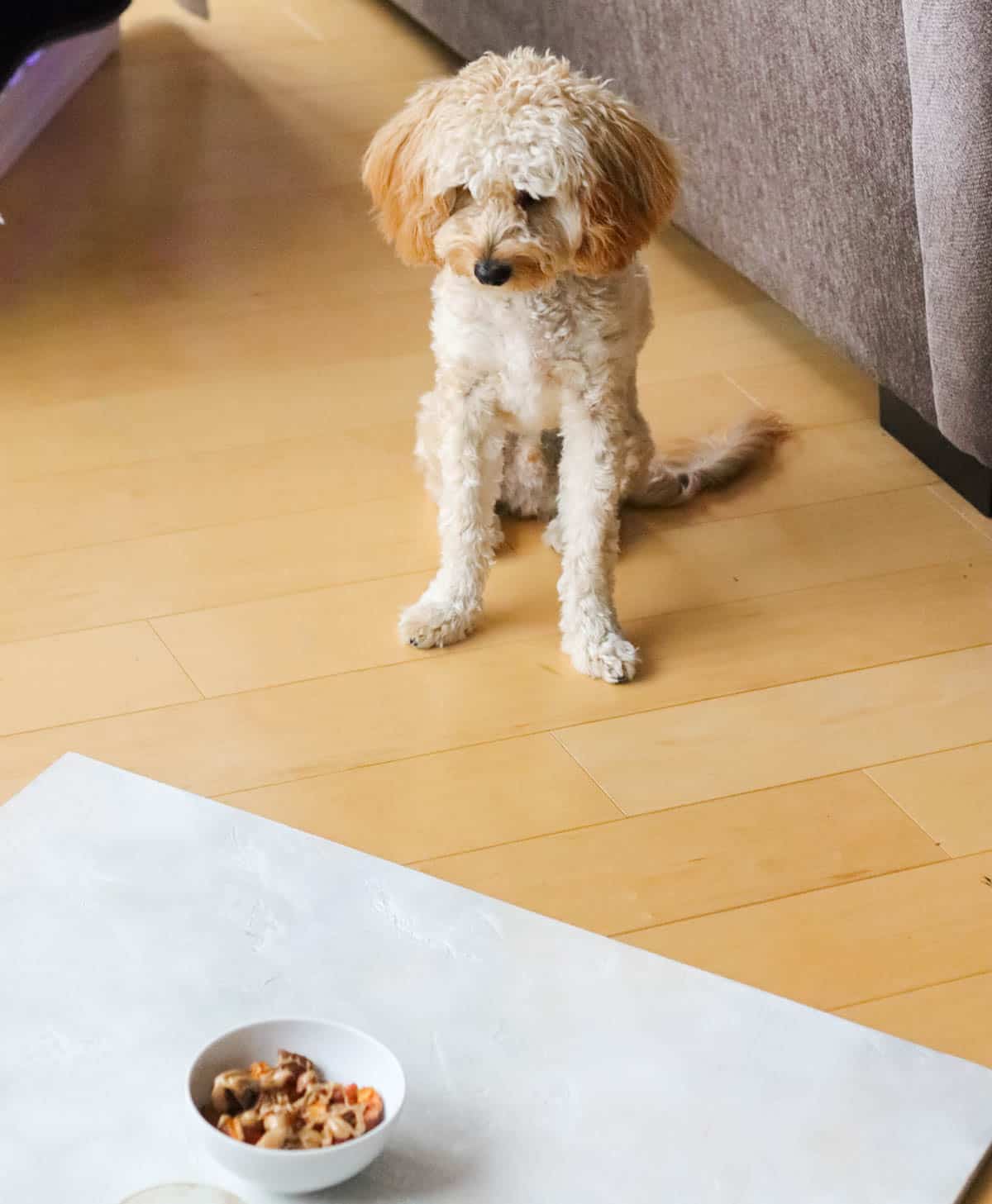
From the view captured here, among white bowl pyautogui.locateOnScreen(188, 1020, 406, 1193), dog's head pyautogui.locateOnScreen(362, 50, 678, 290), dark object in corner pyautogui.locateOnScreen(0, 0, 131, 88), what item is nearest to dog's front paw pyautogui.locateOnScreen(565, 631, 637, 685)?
dog's head pyautogui.locateOnScreen(362, 50, 678, 290)

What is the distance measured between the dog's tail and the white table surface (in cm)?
77

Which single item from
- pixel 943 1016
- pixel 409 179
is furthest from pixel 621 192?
pixel 943 1016

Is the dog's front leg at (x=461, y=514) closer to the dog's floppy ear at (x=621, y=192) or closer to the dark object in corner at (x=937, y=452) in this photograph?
the dog's floppy ear at (x=621, y=192)

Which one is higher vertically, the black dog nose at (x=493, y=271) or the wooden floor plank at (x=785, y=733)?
the black dog nose at (x=493, y=271)

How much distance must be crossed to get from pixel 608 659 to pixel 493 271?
452mm

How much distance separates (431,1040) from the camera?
1.31 metres

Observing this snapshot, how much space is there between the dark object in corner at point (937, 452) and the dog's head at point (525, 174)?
2.05 feet

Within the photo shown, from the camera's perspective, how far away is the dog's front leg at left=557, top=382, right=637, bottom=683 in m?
1.77

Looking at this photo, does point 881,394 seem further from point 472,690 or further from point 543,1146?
point 543,1146

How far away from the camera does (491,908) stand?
1.46m

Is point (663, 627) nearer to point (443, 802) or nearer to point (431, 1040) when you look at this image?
point (443, 802)

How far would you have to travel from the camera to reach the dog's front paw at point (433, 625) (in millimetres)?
1855

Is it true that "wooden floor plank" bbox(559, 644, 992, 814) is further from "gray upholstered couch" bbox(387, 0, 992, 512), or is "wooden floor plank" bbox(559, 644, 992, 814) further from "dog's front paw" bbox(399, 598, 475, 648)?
"gray upholstered couch" bbox(387, 0, 992, 512)

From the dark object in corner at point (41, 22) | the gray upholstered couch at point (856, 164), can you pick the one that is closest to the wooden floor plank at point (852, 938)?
the gray upholstered couch at point (856, 164)
